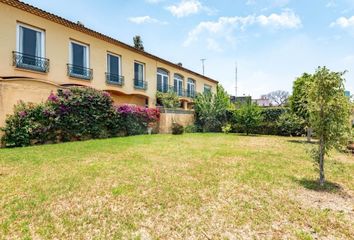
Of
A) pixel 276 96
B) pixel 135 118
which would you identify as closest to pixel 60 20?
pixel 135 118

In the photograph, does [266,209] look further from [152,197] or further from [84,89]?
[84,89]

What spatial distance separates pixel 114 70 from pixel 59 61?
5.10 m

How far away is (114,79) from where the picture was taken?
19.6 m

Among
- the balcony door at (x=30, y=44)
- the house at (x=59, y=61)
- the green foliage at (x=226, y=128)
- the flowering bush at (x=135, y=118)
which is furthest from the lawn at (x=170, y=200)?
the green foliage at (x=226, y=128)

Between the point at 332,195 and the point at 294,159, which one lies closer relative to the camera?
the point at 332,195

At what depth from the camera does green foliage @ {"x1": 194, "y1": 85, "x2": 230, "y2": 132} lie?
24064 millimetres

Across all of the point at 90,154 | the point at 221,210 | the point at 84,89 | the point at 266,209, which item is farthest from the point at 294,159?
the point at 84,89

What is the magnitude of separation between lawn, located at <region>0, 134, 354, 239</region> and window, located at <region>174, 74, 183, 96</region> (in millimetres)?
21552

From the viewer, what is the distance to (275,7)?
14.6m

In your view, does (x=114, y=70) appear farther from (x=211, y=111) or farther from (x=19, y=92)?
(x=211, y=111)

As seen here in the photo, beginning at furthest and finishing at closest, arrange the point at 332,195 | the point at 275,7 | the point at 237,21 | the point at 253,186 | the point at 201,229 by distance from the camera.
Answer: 1. the point at 237,21
2. the point at 275,7
3. the point at 253,186
4. the point at 332,195
5. the point at 201,229

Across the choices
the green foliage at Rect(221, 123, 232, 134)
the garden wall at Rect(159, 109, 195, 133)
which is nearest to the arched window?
the garden wall at Rect(159, 109, 195, 133)

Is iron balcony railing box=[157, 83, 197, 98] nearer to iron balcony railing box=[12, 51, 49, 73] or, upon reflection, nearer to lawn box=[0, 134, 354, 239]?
iron balcony railing box=[12, 51, 49, 73]

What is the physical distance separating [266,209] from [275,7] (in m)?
14.5
